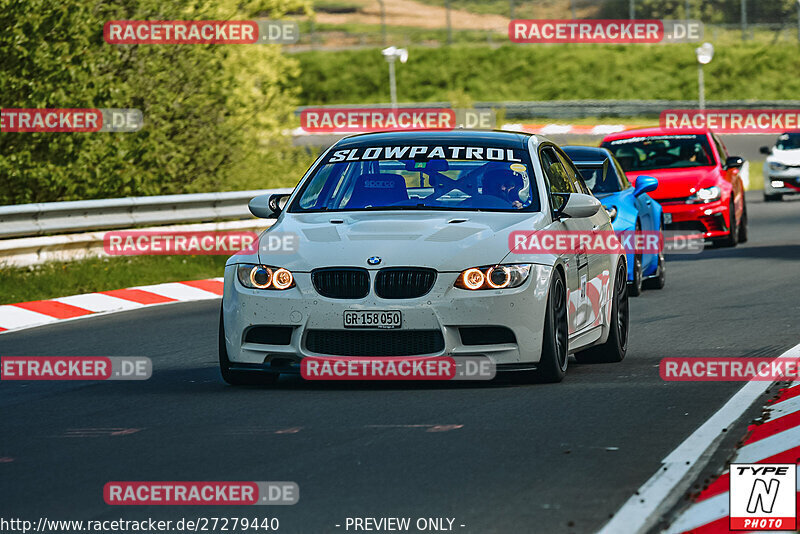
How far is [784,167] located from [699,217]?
12964mm

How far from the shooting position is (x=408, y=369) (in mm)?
9352

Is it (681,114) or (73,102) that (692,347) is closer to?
(73,102)

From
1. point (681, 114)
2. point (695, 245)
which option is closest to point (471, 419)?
point (695, 245)

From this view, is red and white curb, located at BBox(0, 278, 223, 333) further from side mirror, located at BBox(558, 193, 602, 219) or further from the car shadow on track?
side mirror, located at BBox(558, 193, 602, 219)

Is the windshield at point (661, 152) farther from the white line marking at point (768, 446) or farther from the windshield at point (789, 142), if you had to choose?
the white line marking at point (768, 446)

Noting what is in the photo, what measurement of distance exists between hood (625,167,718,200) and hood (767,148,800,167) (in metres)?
12.8

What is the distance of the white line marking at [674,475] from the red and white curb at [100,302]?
8.01m

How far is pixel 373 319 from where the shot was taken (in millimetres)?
9195

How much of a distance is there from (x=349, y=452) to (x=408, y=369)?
1.92 meters

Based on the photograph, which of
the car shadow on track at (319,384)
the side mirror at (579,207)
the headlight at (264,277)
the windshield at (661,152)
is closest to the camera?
the headlight at (264,277)

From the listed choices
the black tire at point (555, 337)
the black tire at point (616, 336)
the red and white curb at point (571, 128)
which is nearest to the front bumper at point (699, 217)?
the black tire at point (616, 336)

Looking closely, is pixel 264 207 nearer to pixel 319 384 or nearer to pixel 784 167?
pixel 319 384

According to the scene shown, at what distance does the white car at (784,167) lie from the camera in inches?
1330

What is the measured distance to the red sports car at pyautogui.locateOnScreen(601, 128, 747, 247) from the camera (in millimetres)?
21328
